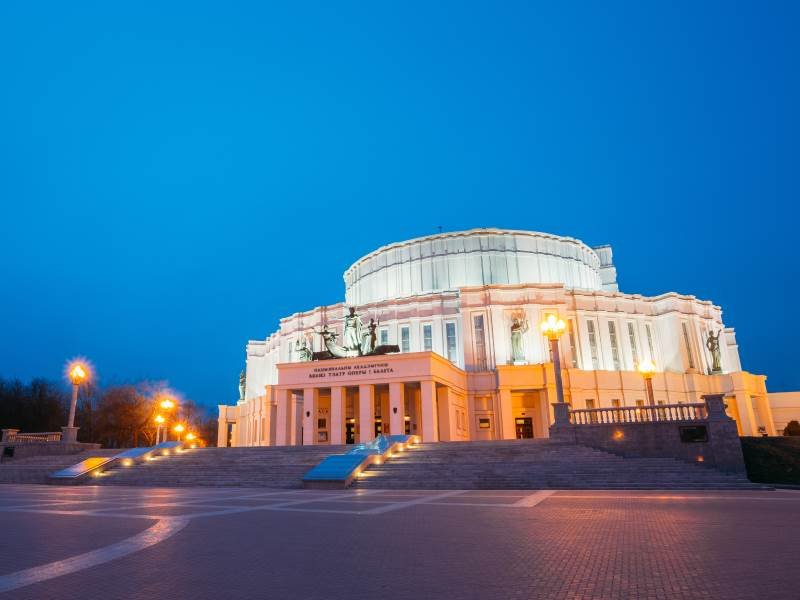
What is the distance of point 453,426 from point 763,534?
106ft

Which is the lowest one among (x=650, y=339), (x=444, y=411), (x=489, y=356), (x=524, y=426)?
(x=524, y=426)

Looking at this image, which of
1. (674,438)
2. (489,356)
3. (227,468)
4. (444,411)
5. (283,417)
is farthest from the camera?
(489,356)

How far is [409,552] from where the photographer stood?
7.41 m

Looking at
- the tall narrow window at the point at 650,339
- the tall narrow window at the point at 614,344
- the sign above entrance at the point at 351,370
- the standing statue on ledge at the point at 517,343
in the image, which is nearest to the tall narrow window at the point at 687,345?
the tall narrow window at the point at 650,339

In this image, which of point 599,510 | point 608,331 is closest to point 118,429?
point 608,331

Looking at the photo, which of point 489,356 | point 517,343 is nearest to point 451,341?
point 489,356

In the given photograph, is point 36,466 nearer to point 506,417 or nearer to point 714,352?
point 506,417

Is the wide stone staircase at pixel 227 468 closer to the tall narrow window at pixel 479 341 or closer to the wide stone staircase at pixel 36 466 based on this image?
the wide stone staircase at pixel 36 466

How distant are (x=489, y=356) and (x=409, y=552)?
4002cm

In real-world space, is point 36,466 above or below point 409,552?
above

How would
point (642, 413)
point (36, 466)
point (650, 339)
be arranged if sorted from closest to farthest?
point (642, 413) → point (36, 466) → point (650, 339)

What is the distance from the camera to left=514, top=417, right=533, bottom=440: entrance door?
46.4 m

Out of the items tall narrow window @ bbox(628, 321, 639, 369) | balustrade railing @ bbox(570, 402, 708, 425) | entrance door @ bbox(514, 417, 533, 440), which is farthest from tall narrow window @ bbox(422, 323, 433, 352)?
balustrade railing @ bbox(570, 402, 708, 425)

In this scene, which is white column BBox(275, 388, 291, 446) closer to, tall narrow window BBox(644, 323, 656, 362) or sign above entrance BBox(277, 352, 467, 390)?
sign above entrance BBox(277, 352, 467, 390)
